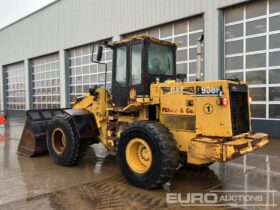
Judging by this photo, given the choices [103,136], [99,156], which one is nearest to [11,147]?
[99,156]

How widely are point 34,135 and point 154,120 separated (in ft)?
12.2

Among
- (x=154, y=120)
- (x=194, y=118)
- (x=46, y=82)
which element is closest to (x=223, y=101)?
(x=194, y=118)

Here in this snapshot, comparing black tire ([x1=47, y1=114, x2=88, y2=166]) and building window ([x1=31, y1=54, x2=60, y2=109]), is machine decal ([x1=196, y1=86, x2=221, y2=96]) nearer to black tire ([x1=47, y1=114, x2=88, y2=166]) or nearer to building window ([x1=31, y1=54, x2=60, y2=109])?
black tire ([x1=47, y1=114, x2=88, y2=166])

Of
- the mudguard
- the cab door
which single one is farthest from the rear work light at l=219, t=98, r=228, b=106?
the mudguard

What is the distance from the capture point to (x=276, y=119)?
10.4m

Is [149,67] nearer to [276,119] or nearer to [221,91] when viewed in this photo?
[221,91]

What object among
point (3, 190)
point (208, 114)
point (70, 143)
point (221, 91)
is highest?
point (221, 91)

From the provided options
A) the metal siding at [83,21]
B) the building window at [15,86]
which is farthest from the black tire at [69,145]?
the building window at [15,86]

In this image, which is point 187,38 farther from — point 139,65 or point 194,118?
point 194,118

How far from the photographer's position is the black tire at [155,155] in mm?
Result: 5074

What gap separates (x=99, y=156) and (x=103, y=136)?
1.35 metres

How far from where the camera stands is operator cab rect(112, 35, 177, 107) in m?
6.08

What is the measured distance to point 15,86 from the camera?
27391mm

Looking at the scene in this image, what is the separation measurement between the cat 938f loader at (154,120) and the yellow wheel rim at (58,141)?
0.05ft
